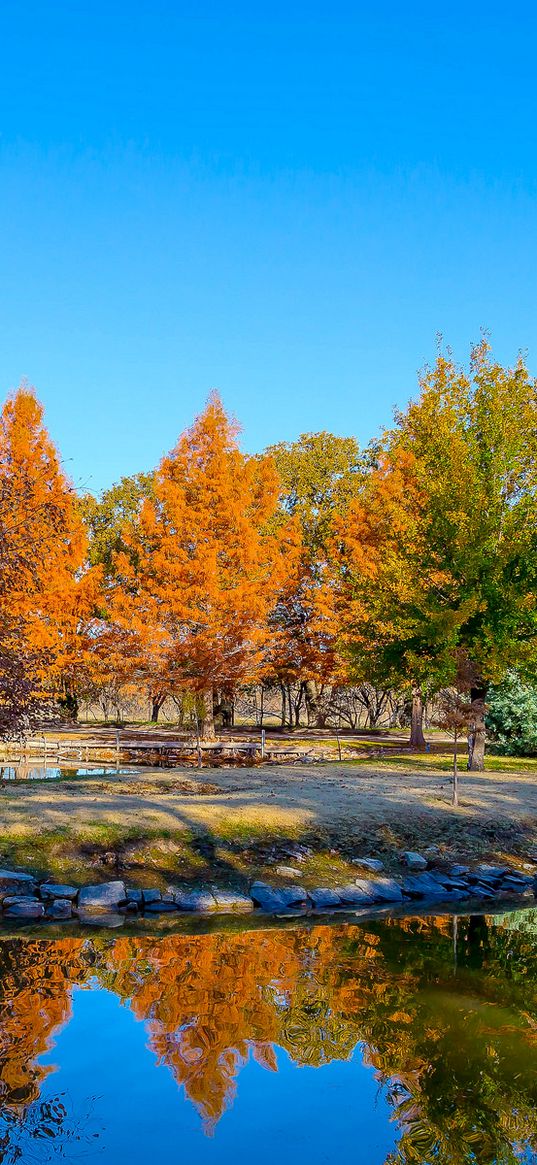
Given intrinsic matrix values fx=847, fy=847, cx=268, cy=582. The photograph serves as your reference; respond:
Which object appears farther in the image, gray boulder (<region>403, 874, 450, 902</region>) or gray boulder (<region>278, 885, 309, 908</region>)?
gray boulder (<region>403, 874, 450, 902</region>)

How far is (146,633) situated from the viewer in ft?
99.2

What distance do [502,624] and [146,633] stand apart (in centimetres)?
1239

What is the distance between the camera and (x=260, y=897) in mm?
13047

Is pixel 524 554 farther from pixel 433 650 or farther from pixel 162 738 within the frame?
pixel 162 738

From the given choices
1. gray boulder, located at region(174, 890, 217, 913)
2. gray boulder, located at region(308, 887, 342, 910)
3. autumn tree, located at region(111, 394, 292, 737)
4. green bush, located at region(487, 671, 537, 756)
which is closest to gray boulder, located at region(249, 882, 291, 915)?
gray boulder, located at region(308, 887, 342, 910)

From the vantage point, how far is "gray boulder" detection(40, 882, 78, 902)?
1236 cm

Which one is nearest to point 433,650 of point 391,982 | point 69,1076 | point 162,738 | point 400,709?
point 162,738

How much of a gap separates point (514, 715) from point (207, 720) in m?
12.2

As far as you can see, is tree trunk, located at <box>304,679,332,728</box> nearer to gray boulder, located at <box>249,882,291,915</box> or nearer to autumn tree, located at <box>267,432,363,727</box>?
autumn tree, located at <box>267,432,363,727</box>

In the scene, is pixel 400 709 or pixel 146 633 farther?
pixel 400 709

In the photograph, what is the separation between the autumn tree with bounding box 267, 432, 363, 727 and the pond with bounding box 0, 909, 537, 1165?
1008 inches

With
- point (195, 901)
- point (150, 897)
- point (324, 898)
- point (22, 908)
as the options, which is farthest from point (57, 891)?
point (324, 898)

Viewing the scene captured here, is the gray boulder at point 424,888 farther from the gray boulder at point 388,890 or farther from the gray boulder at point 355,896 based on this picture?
the gray boulder at point 355,896

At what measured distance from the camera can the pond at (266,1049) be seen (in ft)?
21.4
